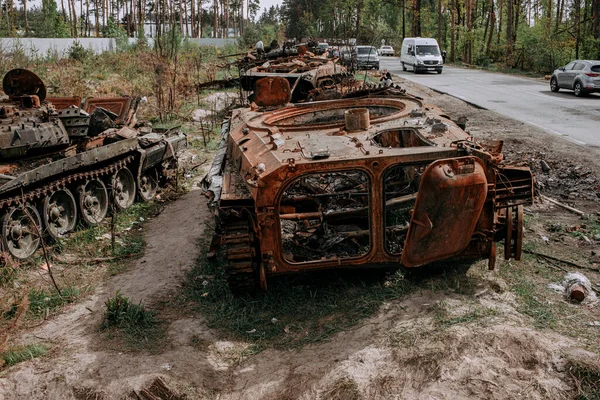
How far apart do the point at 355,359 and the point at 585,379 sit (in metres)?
1.78

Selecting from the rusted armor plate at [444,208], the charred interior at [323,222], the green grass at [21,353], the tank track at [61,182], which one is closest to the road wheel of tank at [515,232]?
the rusted armor plate at [444,208]

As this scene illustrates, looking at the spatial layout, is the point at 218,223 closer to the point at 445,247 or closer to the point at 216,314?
the point at 216,314

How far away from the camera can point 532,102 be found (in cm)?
2019

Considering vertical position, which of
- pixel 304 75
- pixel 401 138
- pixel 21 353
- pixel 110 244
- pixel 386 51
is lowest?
pixel 21 353

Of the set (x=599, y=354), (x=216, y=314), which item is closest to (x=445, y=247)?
(x=599, y=354)

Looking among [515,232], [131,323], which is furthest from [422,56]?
[131,323]

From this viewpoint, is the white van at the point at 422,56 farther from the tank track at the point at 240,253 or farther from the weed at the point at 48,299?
the tank track at the point at 240,253

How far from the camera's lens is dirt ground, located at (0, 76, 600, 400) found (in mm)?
4648

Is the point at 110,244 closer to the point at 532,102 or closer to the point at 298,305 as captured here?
the point at 298,305

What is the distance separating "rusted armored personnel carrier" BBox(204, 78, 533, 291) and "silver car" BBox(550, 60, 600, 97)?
15811 millimetres

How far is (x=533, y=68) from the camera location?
34.7 m

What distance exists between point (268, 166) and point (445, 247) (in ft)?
6.20

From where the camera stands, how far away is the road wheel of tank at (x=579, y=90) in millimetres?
21141

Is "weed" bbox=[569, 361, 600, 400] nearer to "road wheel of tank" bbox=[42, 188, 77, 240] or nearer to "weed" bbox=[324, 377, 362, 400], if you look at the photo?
"weed" bbox=[324, 377, 362, 400]
